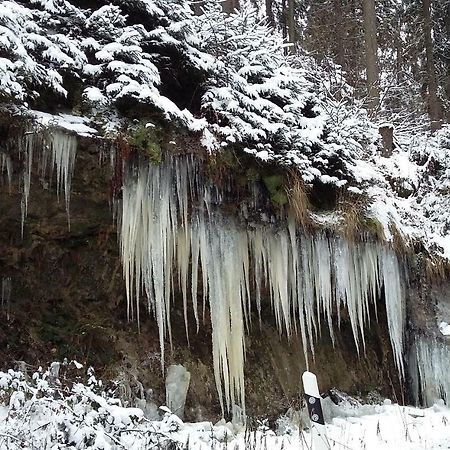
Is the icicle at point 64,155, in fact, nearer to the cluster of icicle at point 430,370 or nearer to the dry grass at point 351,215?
the dry grass at point 351,215

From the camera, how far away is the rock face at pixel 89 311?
19.3ft

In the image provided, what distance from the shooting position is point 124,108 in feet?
19.4

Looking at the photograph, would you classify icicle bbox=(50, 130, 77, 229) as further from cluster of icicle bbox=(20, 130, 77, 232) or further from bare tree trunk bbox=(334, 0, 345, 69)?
bare tree trunk bbox=(334, 0, 345, 69)

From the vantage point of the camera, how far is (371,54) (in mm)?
11242

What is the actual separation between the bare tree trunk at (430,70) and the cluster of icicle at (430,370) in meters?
7.02

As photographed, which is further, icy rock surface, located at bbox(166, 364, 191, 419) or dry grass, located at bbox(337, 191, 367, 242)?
dry grass, located at bbox(337, 191, 367, 242)

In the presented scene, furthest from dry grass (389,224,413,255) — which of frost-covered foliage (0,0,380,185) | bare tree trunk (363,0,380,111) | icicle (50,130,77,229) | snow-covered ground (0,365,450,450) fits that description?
icicle (50,130,77,229)

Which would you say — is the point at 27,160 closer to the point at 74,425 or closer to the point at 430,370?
the point at 74,425

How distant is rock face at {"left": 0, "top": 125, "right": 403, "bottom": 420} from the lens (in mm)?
5891

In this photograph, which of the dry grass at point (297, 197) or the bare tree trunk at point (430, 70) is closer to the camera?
the dry grass at point (297, 197)

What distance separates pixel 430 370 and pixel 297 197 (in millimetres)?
3192

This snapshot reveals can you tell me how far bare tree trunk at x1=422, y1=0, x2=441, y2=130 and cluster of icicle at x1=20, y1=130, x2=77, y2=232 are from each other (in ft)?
33.1

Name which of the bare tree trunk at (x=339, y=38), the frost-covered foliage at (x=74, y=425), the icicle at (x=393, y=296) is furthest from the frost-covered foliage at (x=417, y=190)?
the bare tree trunk at (x=339, y=38)

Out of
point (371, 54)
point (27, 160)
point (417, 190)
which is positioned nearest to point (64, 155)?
point (27, 160)
